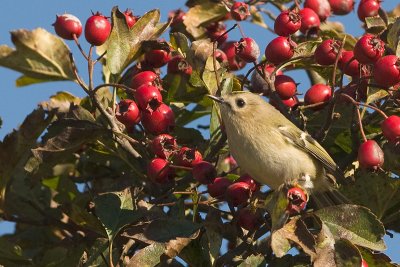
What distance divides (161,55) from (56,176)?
1018 mm

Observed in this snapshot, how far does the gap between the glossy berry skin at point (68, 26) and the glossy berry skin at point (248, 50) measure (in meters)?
0.76

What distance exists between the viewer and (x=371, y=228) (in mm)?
3463

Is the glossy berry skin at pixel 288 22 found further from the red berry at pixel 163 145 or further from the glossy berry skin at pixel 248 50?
the red berry at pixel 163 145

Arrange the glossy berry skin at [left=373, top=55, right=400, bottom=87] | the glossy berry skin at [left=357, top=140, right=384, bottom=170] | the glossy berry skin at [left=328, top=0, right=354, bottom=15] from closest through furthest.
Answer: the glossy berry skin at [left=357, top=140, right=384, bottom=170]
the glossy berry skin at [left=373, top=55, right=400, bottom=87]
the glossy berry skin at [left=328, top=0, right=354, bottom=15]

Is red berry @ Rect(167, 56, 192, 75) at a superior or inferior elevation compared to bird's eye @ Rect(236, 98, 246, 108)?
superior

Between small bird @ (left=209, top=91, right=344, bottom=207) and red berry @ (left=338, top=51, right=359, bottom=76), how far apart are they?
0.35 metres

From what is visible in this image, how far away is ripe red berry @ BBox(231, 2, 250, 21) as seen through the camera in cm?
462

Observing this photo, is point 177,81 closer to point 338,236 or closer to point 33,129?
point 33,129

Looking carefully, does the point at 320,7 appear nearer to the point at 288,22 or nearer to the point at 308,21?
the point at 308,21

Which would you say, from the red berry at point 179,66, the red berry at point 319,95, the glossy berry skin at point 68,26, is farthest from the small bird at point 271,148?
the glossy berry skin at point 68,26

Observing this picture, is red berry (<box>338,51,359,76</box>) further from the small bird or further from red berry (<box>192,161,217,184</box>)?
red berry (<box>192,161,217,184</box>)

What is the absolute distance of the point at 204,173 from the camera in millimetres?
3863

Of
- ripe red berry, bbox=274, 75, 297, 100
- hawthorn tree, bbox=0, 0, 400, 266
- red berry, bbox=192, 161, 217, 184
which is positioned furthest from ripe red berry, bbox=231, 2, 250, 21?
red berry, bbox=192, 161, 217, 184

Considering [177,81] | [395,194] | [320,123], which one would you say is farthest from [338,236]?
[177,81]
